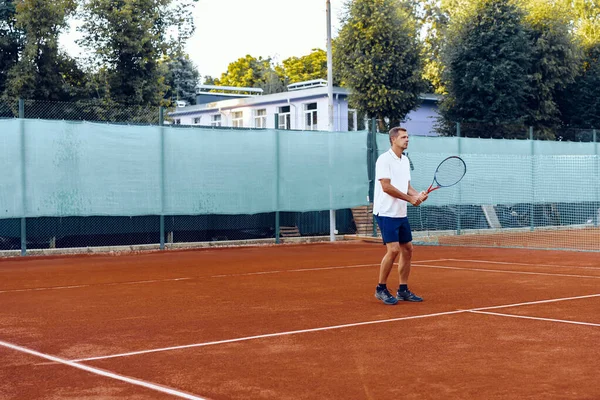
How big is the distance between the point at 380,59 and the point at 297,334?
24893 mm

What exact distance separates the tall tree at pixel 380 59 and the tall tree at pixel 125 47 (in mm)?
7259

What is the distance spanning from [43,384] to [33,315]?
318cm

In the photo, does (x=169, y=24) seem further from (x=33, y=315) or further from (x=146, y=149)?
(x=33, y=315)

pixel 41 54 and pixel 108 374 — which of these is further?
pixel 41 54

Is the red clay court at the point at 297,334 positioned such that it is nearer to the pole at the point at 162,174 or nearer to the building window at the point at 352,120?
the pole at the point at 162,174

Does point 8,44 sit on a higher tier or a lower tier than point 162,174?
higher

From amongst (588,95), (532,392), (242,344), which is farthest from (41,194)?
(588,95)

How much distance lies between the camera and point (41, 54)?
27.6 metres

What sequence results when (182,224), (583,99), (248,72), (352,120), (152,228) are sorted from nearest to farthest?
(152,228)
(182,224)
(583,99)
(352,120)
(248,72)

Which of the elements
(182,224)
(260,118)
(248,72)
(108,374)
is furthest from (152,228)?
(248,72)

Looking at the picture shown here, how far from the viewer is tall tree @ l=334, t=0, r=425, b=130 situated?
30609 mm

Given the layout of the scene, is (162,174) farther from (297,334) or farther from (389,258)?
(297,334)

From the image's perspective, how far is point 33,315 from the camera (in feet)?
27.0

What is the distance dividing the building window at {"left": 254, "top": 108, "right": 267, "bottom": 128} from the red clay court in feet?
82.7
